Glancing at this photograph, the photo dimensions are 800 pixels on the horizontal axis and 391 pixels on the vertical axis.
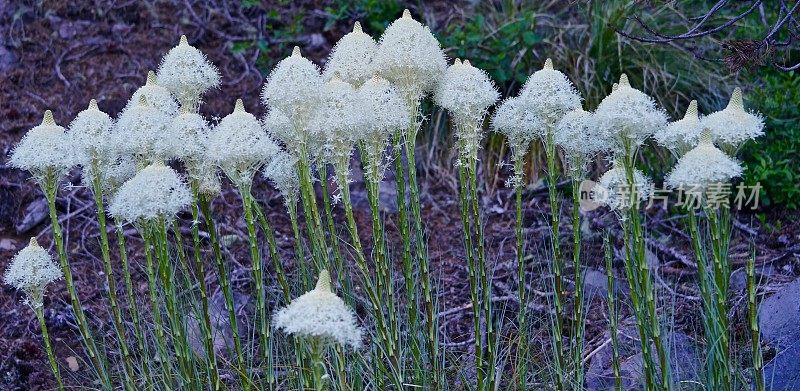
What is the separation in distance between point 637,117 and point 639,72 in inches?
151

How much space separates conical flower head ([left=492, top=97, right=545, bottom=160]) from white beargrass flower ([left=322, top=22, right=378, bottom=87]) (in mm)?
479

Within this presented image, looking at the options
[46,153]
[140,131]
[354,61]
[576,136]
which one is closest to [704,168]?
[576,136]

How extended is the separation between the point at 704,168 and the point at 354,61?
116cm

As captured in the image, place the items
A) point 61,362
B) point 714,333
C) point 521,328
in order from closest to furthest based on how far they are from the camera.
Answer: point 714,333
point 521,328
point 61,362

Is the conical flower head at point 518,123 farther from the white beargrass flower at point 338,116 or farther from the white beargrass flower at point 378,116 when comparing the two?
the white beargrass flower at point 338,116

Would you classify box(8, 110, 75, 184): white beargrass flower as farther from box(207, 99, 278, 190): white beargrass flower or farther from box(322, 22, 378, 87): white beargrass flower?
box(322, 22, 378, 87): white beargrass flower

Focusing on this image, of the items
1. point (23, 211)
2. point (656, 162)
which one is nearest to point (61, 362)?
point (23, 211)

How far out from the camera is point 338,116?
277 cm

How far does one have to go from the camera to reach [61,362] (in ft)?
14.6

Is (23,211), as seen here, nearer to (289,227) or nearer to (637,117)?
(289,227)

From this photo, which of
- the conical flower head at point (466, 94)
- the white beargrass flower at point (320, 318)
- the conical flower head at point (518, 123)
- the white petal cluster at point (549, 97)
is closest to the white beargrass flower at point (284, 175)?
the conical flower head at point (466, 94)

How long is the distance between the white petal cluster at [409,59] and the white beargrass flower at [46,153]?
1.02 m

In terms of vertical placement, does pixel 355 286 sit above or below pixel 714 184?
below

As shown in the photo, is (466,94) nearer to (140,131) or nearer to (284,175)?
(284,175)
